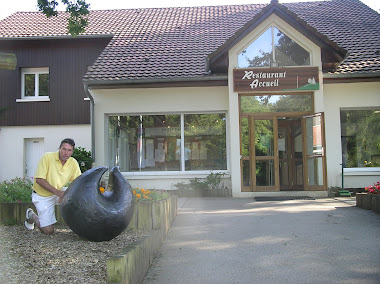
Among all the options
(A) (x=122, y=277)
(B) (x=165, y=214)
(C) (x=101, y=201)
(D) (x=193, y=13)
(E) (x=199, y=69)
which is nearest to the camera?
(A) (x=122, y=277)

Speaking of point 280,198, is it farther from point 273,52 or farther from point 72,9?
point 72,9

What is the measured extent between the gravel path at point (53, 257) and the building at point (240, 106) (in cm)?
684

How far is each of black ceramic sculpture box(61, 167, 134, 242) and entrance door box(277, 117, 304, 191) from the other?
24.9 ft

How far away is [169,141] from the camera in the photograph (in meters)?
12.4

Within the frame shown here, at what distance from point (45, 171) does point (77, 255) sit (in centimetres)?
156

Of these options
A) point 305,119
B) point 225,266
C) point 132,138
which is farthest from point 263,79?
point 225,266

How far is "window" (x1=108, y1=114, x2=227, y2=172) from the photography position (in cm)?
1221

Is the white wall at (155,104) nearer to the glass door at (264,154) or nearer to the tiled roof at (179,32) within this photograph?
the tiled roof at (179,32)

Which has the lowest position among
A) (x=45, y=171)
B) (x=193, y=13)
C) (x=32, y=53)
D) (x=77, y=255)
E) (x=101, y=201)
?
(x=77, y=255)

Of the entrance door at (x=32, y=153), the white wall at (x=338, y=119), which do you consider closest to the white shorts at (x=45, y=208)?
the white wall at (x=338, y=119)

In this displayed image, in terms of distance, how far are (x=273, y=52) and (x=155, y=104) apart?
13.1 feet

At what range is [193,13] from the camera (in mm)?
17562

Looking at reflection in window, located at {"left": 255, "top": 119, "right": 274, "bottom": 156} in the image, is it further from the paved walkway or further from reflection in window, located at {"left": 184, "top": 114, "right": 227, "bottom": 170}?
the paved walkway

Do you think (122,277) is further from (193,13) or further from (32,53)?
(193,13)
